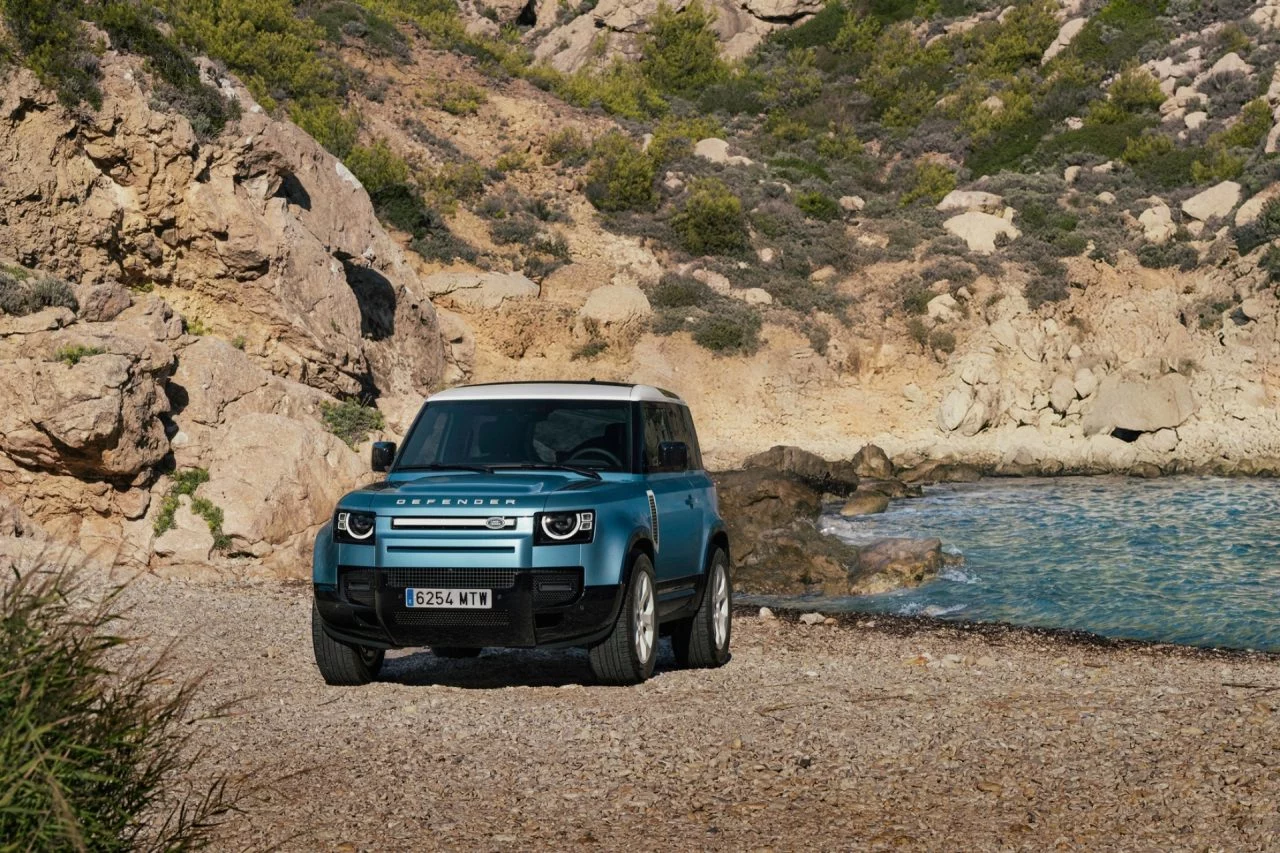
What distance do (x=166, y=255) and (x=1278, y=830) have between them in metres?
22.3

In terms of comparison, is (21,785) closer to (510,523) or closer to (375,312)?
(510,523)

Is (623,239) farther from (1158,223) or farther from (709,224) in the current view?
(1158,223)

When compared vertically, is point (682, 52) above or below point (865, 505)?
above

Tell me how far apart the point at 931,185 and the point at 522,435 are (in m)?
43.1

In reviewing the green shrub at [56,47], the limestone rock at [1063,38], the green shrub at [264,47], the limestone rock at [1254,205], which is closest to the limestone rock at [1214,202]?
the limestone rock at [1254,205]

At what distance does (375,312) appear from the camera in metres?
31.8

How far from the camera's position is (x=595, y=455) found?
9953 mm

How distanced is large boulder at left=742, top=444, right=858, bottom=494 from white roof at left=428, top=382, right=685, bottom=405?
2029 centimetres

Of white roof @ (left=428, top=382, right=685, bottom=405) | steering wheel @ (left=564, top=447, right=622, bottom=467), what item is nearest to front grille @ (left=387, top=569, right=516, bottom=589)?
steering wheel @ (left=564, top=447, right=622, bottom=467)

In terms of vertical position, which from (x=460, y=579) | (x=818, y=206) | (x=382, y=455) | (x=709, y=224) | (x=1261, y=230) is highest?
(x=818, y=206)

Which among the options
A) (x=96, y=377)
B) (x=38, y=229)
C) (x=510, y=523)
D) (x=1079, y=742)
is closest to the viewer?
(x=1079, y=742)

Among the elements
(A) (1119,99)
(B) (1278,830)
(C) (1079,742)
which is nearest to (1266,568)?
(C) (1079,742)

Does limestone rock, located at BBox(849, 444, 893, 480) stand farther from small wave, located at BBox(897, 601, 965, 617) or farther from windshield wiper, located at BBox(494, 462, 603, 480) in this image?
windshield wiper, located at BBox(494, 462, 603, 480)

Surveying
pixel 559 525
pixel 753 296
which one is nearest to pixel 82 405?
pixel 559 525
